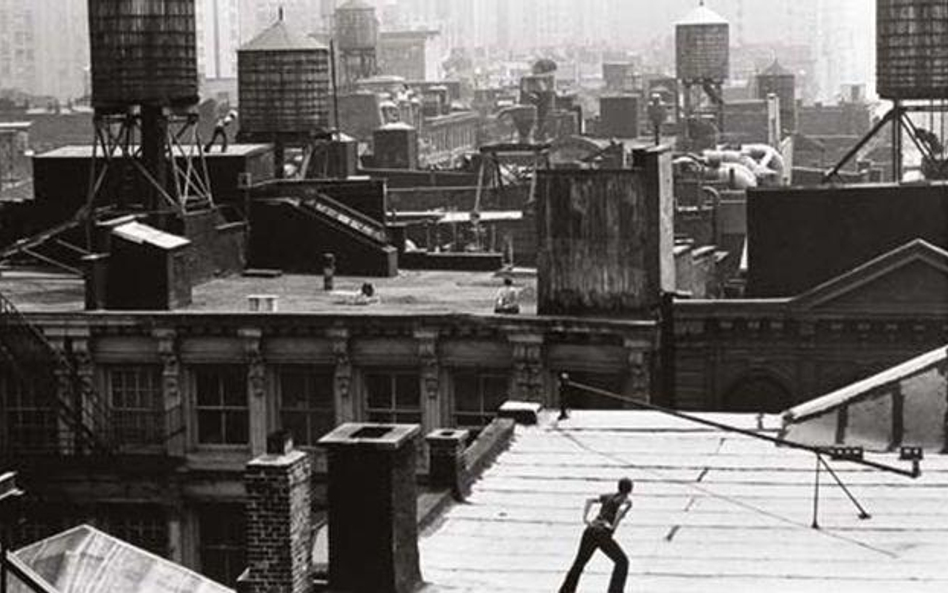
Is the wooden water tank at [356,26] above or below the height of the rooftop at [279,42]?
above

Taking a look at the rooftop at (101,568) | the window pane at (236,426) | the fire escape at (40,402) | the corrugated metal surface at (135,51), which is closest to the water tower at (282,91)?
the corrugated metal surface at (135,51)

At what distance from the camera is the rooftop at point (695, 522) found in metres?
19.6

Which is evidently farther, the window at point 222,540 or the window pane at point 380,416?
the window pane at point 380,416

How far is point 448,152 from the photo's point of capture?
127m

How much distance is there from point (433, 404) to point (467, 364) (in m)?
1.18

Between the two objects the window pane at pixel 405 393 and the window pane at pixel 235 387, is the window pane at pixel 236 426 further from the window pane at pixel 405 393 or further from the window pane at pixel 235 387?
the window pane at pixel 405 393

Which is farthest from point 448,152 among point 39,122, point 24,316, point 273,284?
point 24,316

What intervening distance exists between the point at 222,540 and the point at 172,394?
3.41 meters

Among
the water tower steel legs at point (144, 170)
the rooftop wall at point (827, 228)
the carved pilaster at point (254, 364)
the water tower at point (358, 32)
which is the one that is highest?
the water tower at point (358, 32)

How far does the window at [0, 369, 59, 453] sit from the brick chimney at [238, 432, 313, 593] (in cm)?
2385

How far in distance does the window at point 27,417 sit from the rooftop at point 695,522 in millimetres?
19246

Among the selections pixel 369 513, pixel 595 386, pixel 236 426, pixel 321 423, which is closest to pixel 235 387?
pixel 236 426

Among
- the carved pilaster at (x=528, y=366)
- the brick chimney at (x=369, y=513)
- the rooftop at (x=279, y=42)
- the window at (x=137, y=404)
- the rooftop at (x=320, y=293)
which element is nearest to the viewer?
the brick chimney at (x=369, y=513)

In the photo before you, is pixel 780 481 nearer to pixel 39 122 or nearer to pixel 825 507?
pixel 825 507
